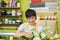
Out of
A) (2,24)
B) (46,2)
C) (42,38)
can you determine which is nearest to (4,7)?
→ (2,24)

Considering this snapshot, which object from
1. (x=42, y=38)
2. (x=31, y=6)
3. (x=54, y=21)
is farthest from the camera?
(x=31, y=6)

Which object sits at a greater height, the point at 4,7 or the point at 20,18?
the point at 4,7

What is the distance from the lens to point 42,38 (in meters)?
1.54

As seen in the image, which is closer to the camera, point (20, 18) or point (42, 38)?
point (42, 38)

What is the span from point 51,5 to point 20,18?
1.04 meters

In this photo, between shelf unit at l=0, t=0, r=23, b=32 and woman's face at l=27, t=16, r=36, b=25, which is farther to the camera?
shelf unit at l=0, t=0, r=23, b=32

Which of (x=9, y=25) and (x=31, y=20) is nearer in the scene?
(x=31, y=20)

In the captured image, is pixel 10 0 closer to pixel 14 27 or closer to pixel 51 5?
pixel 14 27

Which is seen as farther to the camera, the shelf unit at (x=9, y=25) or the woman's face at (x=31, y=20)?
the shelf unit at (x=9, y=25)

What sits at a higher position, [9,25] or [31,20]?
[31,20]

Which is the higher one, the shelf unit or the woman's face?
the woman's face

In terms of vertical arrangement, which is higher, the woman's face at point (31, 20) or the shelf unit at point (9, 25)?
the woman's face at point (31, 20)

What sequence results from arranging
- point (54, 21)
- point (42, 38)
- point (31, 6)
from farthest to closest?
point (31, 6) < point (54, 21) < point (42, 38)

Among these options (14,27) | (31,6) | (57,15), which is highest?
(31,6)
